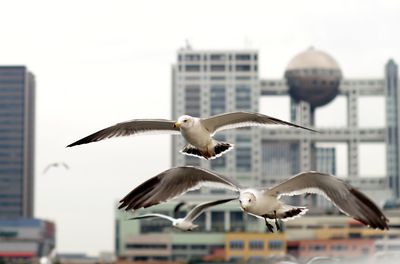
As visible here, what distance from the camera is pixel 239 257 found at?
7141 inches

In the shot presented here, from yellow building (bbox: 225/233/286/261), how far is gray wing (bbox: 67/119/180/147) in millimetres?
147894

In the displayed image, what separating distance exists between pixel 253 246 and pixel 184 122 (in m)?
154


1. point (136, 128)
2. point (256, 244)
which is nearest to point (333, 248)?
point (256, 244)

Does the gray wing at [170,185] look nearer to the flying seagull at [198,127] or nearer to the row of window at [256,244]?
the flying seagull at [198,127]

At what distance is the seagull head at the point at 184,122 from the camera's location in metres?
28.3

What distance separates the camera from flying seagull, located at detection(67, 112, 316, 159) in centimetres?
2797

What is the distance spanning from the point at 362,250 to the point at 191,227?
13268cm

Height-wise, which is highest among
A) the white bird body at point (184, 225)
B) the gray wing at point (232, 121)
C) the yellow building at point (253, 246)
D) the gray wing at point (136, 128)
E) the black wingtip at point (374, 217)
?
the gray wing at point (232, 121)

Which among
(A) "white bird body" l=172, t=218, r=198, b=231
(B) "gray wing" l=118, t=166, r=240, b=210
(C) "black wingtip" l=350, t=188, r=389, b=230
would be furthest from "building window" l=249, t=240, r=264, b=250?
(C) "black wingtip" l=350, t=188, r=389, b=230

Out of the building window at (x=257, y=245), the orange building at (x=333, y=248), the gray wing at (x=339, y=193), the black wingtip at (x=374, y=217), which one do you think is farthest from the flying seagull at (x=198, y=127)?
the building window at (x=257, y=245)

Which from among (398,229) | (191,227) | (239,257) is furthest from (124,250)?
(191,227)

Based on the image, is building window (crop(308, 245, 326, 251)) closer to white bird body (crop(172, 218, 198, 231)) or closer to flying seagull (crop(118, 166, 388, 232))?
white bird body (crop(172, 218, 198, 231))

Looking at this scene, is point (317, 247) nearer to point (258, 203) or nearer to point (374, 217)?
point (258, 203)

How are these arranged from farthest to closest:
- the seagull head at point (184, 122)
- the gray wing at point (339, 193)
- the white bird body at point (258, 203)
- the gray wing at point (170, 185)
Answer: the seagull head at point (184, 122), the white bird body at point (258, 203), the gray wing at point (170, 185), the gray wing at point (339, 193)
